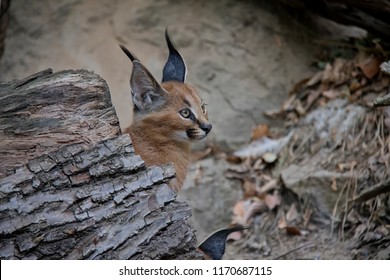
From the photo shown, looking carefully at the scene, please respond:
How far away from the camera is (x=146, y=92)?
199 inches

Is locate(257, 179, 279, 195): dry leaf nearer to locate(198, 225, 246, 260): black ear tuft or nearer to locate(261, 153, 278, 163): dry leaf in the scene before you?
locate(261, 153, 278, 163): dry leaf

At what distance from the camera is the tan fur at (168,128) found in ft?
16.6

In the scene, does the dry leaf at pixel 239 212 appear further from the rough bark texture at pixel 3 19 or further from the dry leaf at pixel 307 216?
the rough bark texture at pixel 3 19

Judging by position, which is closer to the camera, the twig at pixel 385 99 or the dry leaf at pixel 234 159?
the twig at pixel 385 99

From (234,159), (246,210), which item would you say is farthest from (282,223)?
(234,159)

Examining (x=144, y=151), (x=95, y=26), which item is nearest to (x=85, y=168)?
(x=144, y=151)

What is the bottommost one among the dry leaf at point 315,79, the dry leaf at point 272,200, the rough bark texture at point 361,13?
the dry leaf at point 272,200

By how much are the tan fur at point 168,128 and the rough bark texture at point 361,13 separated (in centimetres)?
148

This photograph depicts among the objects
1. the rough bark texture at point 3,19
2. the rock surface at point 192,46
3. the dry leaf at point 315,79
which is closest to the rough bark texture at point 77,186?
the rough bark texture at point 3,19

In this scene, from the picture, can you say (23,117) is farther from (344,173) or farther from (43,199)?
(344,173)

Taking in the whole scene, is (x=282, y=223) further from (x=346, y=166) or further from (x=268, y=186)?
(x=346, y=166)

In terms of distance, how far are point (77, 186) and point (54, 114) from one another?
50 centimetres

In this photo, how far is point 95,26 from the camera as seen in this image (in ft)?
22.3

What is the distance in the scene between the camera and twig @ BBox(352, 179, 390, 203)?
4918 mm
